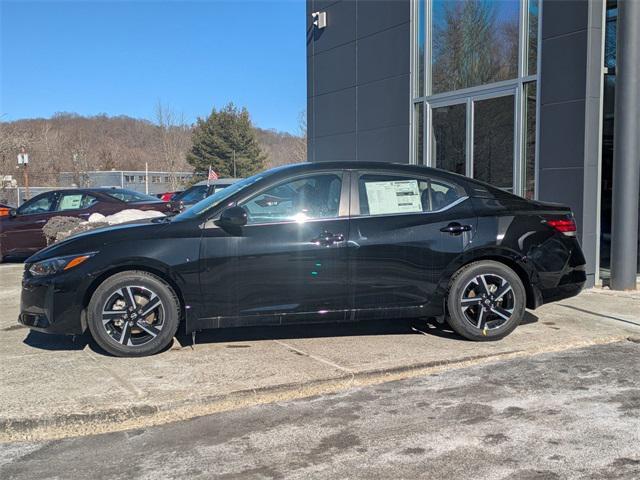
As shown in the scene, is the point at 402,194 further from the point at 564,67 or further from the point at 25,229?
the point at 25,229

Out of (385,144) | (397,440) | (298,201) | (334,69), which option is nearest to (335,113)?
(334,69)

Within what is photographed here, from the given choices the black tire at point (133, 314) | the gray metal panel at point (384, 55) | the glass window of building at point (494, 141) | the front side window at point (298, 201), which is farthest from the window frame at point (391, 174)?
the gray metal panel at point (384, 55)

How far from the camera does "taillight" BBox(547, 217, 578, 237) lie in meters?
5.81

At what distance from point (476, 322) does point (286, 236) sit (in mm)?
1948

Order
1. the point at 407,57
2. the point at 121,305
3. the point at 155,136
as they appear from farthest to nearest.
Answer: the point at 155,136 → the point at 407,57 → the point at 121,305

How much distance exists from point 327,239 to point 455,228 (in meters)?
1.20

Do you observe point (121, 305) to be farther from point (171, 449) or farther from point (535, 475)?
point (535, 475)

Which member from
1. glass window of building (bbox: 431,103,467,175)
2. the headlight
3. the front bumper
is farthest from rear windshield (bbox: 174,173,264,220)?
glass window of building (bbox: 431,103,467,175)

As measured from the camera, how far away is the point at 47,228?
34.3 feet

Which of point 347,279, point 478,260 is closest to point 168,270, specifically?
point 347,279

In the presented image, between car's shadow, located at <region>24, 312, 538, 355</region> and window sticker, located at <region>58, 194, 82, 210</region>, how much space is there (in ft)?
21.6

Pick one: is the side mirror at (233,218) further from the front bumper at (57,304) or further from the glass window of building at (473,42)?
the glass window of building at (473,42)

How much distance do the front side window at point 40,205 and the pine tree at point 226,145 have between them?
5119 cm

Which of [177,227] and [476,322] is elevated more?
[177,227]
